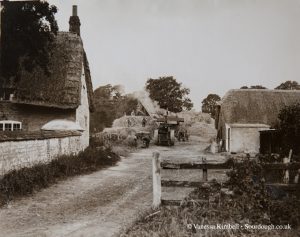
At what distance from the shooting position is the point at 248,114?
31.0m

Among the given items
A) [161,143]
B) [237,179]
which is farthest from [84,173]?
[161,143]

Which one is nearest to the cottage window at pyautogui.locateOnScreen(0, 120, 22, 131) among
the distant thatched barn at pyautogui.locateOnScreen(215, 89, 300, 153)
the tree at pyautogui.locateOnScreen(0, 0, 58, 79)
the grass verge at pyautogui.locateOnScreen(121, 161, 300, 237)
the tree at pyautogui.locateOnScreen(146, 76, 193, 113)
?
the tree at pyautogui.locateOnScreen(0, 0, 58, 79)

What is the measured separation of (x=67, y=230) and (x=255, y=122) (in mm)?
25041

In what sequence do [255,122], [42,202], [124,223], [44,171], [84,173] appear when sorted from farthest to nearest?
[255,122]
[84,173]
[44,171]
[42,202]
[124,223]

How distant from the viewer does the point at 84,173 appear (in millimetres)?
16516

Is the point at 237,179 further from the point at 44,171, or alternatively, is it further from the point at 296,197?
the point at 44,171

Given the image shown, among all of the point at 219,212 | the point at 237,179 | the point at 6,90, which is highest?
the point at 6,90

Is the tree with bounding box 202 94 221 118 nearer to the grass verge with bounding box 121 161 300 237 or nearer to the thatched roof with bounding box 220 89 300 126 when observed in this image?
the thatched roof with bounding box 220 89 300 126

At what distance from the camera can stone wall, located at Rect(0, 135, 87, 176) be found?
456 inches

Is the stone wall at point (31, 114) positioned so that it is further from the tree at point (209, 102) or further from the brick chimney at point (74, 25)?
the tree at point (209, 102)

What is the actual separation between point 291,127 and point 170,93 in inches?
2525

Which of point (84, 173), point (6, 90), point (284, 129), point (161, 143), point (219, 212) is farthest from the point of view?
point (161, 143)

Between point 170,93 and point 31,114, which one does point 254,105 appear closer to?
point 31,114

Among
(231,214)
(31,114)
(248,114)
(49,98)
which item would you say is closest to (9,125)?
(31,114)
